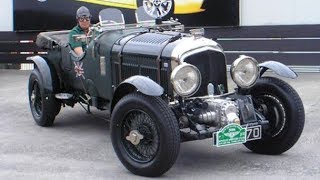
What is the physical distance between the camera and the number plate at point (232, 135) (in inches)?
220

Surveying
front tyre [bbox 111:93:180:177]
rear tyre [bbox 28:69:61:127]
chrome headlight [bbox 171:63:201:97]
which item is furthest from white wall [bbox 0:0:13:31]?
chrome headlight [bbox 171:63:201:97]

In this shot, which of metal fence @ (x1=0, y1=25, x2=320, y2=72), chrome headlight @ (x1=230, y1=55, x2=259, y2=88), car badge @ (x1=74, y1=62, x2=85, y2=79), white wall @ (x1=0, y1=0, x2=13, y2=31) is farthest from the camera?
white wall @ (x1=0, y1=0, x2=13, y2=31)

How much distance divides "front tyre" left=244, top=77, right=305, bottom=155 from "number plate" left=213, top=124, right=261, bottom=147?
58cm

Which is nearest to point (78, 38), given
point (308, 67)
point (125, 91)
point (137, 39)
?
point (137, 39)

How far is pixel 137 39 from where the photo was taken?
6.79m

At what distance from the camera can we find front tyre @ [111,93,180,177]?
214 inches

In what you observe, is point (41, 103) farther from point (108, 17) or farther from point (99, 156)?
point (99, 156)

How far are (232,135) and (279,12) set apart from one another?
7.54 metres

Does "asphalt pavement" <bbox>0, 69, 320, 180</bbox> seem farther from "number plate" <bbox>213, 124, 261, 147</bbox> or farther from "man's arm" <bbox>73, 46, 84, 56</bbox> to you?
"man's arm" <bbox>73, 46, 84, 56</bbox>

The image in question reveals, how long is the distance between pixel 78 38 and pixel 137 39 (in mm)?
1121

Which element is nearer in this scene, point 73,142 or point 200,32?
point 200,32

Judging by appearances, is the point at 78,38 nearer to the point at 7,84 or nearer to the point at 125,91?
the point at 125,91

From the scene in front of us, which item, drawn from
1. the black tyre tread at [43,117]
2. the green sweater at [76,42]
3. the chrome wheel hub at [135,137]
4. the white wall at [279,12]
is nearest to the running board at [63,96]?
the black tyre tread at [43,117]

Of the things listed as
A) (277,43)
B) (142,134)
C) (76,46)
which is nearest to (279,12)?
(277,43)
